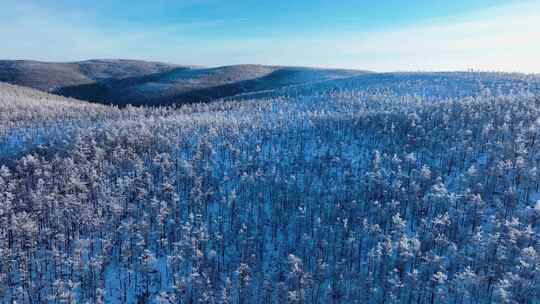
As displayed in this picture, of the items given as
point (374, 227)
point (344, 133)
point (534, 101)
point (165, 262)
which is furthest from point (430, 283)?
point (534, 101)

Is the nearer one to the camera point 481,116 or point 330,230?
point 330,230

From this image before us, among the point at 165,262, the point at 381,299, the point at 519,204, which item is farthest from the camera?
the point at 519,204

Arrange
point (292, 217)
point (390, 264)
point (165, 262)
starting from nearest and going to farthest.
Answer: point (390, 264)
point (165, 262)
point (292, 217)

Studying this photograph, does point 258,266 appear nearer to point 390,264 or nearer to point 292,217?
point 292,217

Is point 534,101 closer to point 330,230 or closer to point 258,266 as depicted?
point 330,230

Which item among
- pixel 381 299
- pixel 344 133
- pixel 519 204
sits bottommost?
pixel 381 299

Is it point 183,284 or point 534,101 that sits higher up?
point 534,101
